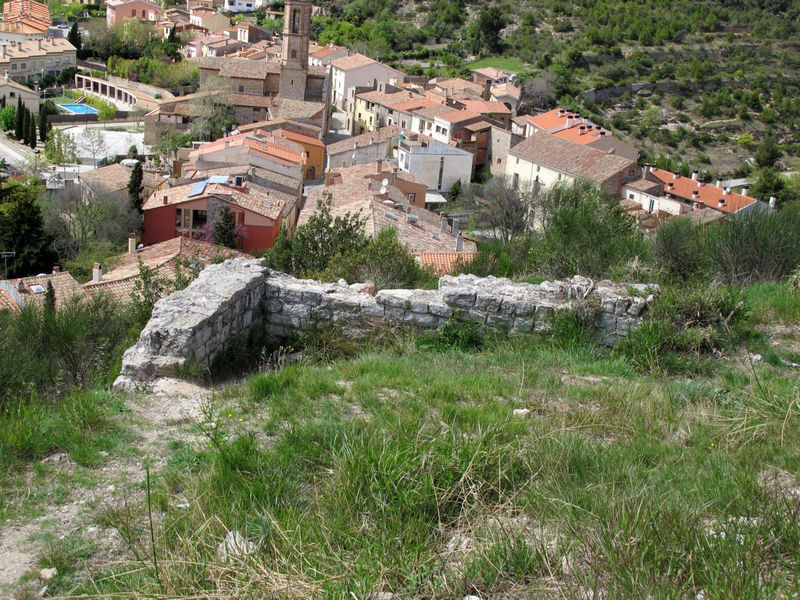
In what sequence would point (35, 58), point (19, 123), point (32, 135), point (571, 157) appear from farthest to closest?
point (35, 58) → point (19, 123) → point (32, 135) → point (571, 157)

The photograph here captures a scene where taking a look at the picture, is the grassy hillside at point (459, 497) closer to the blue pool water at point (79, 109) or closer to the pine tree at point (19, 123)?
the pine tree at point (19, 123)

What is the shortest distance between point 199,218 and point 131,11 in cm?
6665

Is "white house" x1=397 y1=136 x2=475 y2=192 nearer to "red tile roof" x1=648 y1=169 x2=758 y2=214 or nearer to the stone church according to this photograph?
"red tile roof" x1=648 y1=169 x2=758 y2=214

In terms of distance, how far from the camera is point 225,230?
94.7ft

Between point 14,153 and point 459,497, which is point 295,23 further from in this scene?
point 459,497

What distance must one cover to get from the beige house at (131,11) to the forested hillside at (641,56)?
19.2 meters

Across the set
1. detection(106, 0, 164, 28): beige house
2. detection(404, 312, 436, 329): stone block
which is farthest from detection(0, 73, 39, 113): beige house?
detection(404, 312, 436, 329): stone block

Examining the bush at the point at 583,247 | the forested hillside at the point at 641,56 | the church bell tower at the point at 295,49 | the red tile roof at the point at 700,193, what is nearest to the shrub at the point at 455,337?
the bush at the point at 583,247

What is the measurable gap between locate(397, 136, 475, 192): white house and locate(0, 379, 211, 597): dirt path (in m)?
37.3

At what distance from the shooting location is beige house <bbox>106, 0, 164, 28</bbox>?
86562 millimetres

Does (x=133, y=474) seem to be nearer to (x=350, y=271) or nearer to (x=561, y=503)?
(x=561, y=503)

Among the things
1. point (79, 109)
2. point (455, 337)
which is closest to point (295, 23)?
point (79, 109)

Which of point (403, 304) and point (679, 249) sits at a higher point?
point (403, 304)

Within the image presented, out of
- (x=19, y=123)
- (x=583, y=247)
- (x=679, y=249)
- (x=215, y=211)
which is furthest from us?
(x=19, y=123)
